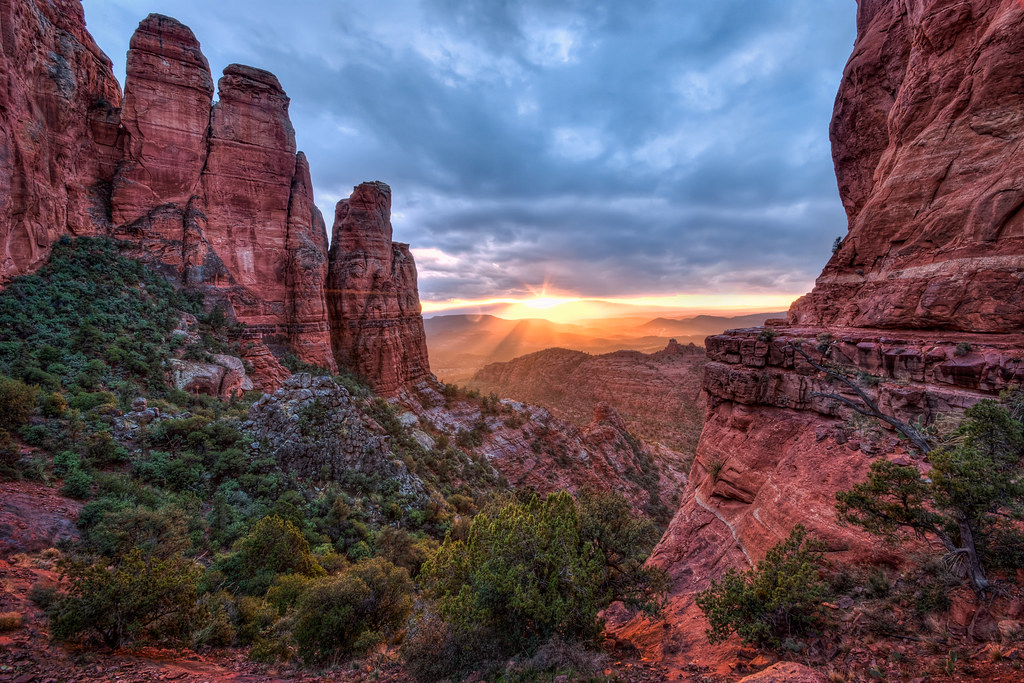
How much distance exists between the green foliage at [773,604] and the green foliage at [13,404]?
19.6m

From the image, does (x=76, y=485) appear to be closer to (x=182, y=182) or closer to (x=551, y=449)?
(x=182, y=182)

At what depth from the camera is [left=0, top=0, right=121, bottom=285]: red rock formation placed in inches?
611

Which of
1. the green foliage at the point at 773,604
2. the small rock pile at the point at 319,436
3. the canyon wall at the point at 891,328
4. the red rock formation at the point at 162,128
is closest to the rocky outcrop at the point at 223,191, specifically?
the red rock formation at the point at 162,128

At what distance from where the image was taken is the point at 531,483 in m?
27.6

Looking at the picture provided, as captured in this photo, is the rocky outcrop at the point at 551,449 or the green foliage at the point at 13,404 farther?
the rocky outcrop at the point at 551,449

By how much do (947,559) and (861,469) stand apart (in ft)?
9.80

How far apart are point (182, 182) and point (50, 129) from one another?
6.36 metres

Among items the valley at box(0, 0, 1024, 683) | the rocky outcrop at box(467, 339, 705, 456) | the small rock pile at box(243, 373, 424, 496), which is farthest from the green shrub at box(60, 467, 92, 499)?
the rocky outcrop at box(467, 339, 705, 456)

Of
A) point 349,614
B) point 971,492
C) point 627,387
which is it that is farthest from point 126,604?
point 627,387

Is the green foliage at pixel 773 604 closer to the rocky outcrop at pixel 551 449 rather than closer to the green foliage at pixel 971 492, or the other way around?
the green foliage at pixel 971 492

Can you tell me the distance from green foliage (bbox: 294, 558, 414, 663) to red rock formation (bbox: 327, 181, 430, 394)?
84.4ft

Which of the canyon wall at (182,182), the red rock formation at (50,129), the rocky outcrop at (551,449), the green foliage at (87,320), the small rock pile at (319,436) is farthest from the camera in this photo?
the rocky outcrop at (551,449)

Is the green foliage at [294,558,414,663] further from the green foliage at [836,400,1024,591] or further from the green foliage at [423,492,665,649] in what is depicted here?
the green foliage at [836,400,1024,591]

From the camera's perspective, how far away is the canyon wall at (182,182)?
56.1 feet
